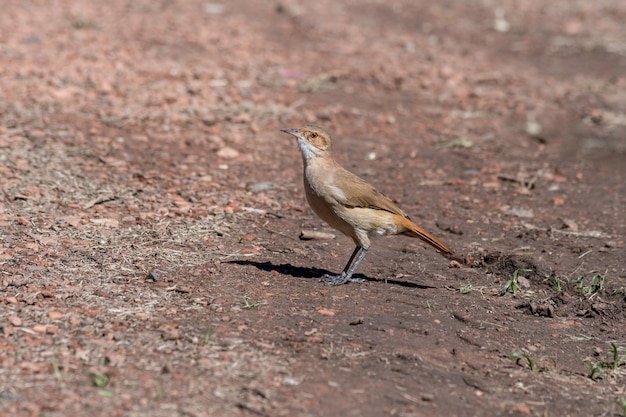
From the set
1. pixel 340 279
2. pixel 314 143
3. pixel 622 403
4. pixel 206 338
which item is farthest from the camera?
pixel 314 143

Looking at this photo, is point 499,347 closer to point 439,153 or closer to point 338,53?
point 439,153

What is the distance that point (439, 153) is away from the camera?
1033 centimetres

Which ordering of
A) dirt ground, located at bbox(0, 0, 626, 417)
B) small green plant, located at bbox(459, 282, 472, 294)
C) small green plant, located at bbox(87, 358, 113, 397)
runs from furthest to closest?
small green plant, located at bbox(459, 282, 472, 294), dirt ground, located at bbox(0, 0, 626, 417), small green plant, located at bbox(87, 358, 113, 397)

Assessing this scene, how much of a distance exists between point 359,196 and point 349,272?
0.62 metres

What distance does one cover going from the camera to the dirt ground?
5094 millimetres

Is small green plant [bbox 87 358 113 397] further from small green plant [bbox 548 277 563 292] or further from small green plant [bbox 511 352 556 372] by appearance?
small green plant [bbox 548 277 563 292]

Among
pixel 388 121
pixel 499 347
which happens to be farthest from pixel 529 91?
pixel 499 347

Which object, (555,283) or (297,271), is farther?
(555,283)

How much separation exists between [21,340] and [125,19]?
9730mm

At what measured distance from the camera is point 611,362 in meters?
5.84

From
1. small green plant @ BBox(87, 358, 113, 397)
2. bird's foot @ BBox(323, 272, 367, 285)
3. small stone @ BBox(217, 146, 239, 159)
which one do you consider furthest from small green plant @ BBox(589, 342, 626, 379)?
small stone @ BBox(217, 146, 239, 159)

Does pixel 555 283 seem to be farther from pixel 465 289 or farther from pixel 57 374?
pixel 57 374

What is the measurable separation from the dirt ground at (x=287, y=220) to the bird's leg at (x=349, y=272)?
0.34ft

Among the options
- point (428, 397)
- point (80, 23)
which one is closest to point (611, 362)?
point (428, 397)
